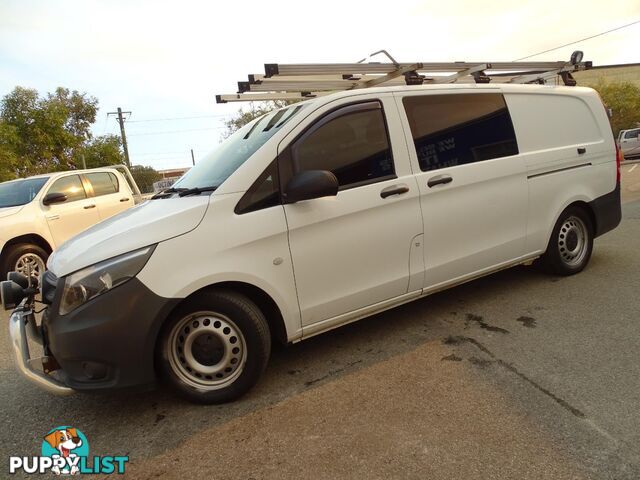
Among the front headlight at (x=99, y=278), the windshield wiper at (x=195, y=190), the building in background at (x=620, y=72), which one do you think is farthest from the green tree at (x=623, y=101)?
the front headlight at (x=99, y=278)

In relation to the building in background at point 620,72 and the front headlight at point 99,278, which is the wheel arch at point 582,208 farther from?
the building in background at point 620,72

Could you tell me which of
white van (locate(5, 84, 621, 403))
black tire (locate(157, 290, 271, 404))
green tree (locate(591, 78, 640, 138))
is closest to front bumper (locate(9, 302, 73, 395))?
white van (locate(5, 84, 621, 403))

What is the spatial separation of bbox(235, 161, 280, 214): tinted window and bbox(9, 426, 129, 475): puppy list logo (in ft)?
5.04

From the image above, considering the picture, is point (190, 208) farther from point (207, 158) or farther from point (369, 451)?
point (369, 451)

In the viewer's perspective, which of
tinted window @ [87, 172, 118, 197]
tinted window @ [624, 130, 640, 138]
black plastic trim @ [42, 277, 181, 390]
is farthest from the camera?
tinted window @ [624, 130, 640, 138]

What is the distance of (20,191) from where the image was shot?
711cm

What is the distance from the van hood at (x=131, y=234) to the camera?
2568 millimetres

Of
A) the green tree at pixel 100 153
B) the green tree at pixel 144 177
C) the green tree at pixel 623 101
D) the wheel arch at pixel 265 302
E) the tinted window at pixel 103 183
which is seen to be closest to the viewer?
the wheel arch at pixel 265 302

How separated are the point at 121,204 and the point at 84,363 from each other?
6294 millimetres

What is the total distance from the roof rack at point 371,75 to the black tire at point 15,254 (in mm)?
4021

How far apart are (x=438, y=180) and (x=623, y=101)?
50402 mm

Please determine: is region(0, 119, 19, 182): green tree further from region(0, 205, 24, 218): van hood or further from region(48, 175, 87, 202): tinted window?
region(0, 205, 24, 218): van hood

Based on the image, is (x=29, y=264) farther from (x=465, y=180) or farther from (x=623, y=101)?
(x=623, y=101)

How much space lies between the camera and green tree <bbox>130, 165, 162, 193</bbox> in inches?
2499
